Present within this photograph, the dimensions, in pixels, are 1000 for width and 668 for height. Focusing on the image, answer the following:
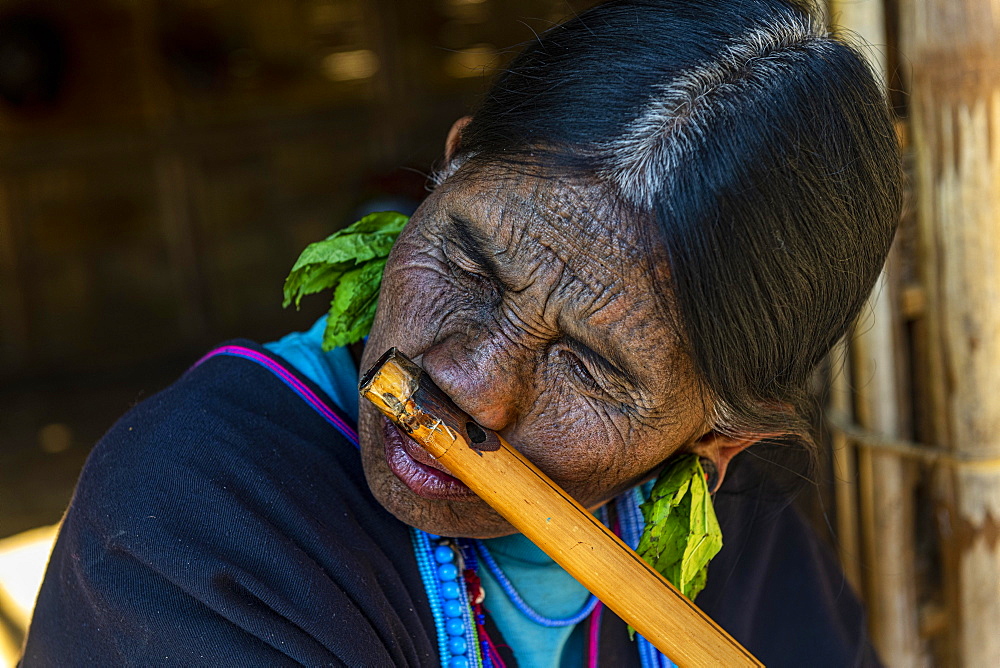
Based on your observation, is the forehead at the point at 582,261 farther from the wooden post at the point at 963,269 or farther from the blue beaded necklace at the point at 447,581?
the wooden post at the point at 963,269

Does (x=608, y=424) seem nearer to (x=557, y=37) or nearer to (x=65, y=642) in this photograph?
(x=557, y=37)

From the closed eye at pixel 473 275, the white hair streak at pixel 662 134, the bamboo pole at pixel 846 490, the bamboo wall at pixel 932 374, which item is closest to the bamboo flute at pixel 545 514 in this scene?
the closed eye at pixel 473 275

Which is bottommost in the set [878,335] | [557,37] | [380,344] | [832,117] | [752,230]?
[878,335]

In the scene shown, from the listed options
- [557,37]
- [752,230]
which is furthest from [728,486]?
[557,37]

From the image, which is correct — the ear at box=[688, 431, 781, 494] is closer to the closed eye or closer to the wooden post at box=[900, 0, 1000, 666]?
the closed eye

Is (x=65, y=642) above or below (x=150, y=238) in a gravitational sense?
above

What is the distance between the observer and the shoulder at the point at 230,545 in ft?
3.83

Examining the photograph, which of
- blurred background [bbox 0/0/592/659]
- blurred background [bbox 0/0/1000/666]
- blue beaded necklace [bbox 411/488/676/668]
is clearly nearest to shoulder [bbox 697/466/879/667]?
blue beaded necklace [bbox 411/488/676/668]

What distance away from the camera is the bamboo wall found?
207cm

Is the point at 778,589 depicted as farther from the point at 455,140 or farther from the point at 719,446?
the point at 455,140

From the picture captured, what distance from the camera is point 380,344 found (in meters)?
1.33

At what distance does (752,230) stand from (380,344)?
1.83 feet

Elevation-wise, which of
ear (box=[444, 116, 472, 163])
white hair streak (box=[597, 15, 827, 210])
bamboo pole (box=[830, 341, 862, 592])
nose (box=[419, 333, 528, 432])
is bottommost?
bamboo pole (box=[830, 341, 862, 592])

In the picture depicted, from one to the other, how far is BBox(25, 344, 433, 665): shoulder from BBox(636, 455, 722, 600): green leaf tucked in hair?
15.5 inches
